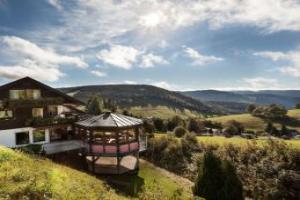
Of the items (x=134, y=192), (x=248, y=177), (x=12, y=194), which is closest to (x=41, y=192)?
(x=12, y=194)

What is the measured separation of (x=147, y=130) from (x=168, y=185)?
20.8 meters

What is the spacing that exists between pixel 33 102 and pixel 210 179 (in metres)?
23.0

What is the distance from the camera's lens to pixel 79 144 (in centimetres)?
3625

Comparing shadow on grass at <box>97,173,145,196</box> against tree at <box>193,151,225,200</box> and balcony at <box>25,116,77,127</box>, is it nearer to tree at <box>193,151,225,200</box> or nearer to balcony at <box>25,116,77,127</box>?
tree at <box>193,151,225,200</box>

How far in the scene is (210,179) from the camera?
25734mm

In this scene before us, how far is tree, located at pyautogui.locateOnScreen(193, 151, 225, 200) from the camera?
25594 mm

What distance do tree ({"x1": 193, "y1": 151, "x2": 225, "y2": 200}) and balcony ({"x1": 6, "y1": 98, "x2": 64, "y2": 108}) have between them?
21.6 m

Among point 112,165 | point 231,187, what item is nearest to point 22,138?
point 112,165

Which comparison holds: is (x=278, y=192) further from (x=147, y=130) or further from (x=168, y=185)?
(x=147, y=130)

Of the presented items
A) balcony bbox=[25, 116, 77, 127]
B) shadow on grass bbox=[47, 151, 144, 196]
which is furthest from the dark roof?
balcony bbox=[25, 116, 77, 127]

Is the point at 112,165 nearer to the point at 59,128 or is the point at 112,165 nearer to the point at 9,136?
the point at 59,128

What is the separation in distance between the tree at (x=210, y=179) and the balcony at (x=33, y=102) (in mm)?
21608

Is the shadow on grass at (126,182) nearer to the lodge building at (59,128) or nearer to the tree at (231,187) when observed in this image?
the lodge building at (59,128)

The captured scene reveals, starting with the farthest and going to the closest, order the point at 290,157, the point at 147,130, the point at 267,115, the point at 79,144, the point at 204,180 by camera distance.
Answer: the point at 267,115 < the point at 147,130 < the point at 79,144 < the point at 290,157 < the point at 204,180
